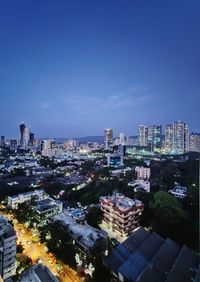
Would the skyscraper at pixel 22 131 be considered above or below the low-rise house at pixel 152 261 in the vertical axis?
above

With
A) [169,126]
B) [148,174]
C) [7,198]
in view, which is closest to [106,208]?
[7,198]

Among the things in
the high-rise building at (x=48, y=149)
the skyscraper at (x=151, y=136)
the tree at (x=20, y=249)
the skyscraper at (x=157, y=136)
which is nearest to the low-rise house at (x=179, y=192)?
the tree at (x=20, y=249)

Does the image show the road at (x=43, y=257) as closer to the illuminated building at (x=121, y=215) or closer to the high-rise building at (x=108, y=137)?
the illuminated building at (x=121, y=215)

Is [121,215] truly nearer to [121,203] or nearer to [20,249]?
[121,203]

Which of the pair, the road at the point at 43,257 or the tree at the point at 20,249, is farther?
the tree at the point at 20,249

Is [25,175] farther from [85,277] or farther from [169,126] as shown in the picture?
[169,126]

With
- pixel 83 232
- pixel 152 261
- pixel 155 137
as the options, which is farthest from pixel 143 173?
pixel 155 137
